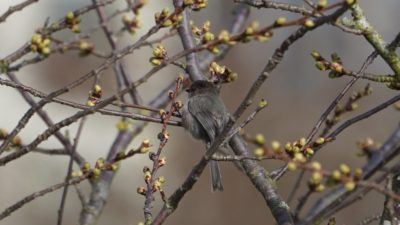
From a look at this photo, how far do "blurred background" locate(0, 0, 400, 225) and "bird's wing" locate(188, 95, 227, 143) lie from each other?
27.4ft

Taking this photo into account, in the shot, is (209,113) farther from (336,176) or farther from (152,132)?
(152,132)

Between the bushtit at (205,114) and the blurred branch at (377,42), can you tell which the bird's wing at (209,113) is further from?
the blurred branch at (377,42)

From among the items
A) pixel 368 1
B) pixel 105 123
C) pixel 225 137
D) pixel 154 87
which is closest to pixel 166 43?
pixel 154 87

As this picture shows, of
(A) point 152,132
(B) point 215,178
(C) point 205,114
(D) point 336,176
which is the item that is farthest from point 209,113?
(A) point 152,132

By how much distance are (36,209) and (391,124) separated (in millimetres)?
7323

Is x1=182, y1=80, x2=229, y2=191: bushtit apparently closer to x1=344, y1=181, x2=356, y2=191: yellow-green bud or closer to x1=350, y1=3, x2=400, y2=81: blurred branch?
x1=350, y1=3, x2=400, y2=81: blurred branch

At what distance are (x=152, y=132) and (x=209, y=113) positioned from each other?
1068 centimetres

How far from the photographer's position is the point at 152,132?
1471 cm

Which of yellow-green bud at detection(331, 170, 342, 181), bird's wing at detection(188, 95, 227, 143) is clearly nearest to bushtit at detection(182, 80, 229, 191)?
bird's wing at detection(188, 95, 227, 143)

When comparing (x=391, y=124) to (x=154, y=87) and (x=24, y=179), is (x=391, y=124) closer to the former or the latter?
(x=154, y=87)

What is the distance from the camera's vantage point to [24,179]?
1287 cm

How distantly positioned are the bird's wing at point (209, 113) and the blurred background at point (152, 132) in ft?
27.4

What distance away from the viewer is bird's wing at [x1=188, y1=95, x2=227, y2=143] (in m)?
4.02

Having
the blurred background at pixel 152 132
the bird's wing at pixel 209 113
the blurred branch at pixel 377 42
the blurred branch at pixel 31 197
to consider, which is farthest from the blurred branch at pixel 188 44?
the blurred background at pixel 152 132
